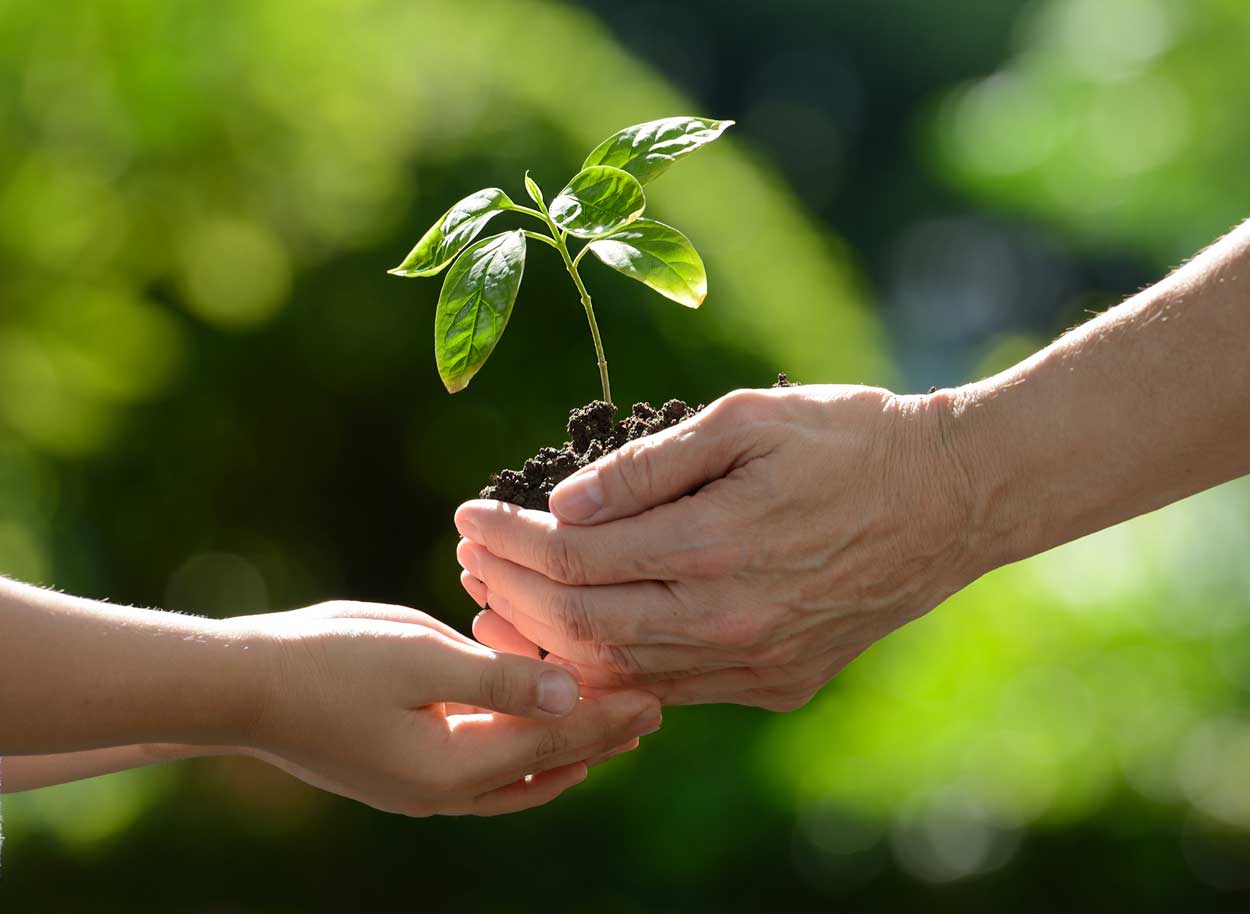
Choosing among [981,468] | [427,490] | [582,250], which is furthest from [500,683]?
[427,490]

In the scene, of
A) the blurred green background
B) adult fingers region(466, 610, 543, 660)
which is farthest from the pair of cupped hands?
the blurred green background

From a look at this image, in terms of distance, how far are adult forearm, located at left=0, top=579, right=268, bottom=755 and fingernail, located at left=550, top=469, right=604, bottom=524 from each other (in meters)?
0.39

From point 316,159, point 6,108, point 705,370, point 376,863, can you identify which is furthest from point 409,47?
point 376,863

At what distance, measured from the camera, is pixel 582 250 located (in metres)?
1.39

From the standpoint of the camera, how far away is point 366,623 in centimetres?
138

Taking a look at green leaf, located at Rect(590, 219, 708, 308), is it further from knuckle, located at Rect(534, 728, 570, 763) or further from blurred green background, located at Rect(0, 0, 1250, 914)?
blurred green background, located at Rect(0, 0, 1250, 914)

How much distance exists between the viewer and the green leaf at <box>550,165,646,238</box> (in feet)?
4.45

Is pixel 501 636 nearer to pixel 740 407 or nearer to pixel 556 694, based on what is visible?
pixel 556 694

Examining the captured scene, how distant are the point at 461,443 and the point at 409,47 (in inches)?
54.6

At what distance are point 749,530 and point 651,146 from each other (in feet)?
1.67

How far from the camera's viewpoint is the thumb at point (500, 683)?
4.42 ft

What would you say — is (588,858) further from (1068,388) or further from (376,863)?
(1068,388)

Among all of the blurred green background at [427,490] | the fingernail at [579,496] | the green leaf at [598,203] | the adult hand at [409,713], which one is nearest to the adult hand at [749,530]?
the fingernail at [579,496]

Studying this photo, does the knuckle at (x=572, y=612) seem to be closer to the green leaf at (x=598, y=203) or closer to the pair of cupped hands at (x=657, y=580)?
the pair of cupped hands at (x=657, y=580)
